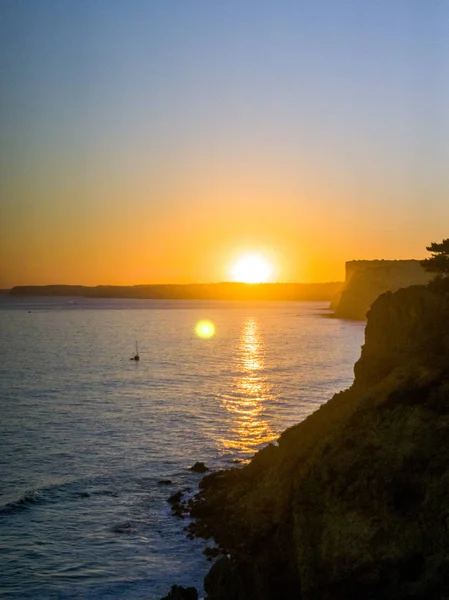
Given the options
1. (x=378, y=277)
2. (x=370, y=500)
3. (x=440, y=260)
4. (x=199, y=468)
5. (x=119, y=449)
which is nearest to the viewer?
(x=370, y=500)

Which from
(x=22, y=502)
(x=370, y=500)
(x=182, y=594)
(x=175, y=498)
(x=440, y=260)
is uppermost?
(x=440, y=260)

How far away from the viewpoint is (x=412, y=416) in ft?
61.6

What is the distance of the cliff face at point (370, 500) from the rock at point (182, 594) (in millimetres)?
1074

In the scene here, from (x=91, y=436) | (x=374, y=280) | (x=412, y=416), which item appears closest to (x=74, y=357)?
(x=91, y=436)

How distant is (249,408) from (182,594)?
32077 millimetres

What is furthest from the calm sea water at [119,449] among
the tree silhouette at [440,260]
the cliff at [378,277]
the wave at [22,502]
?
the cliff at [378,277]

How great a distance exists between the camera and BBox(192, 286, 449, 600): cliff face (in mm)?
16031

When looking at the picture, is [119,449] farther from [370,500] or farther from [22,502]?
[370,500]

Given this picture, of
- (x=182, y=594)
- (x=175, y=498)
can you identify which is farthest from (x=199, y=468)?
(x=182, y=594)

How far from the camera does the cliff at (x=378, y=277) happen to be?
499 feet

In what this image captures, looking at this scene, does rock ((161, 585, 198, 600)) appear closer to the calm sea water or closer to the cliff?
the calm sea water

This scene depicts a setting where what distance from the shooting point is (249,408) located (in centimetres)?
5028

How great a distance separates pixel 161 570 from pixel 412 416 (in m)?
10.4

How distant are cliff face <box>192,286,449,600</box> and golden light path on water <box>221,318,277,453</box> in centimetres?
1434
